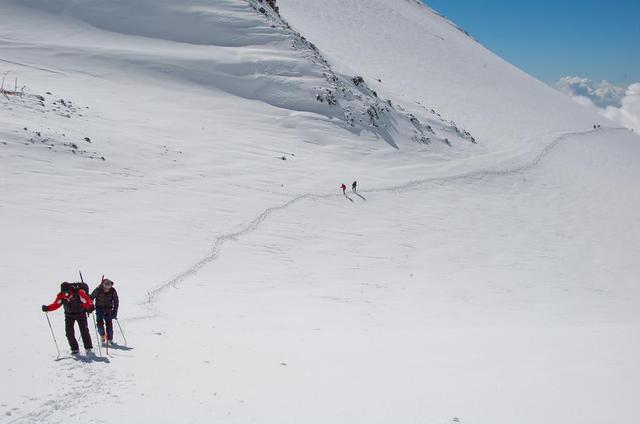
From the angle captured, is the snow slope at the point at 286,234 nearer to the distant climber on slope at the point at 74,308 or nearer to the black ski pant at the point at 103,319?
the distant climber on slope at the point at 74,308

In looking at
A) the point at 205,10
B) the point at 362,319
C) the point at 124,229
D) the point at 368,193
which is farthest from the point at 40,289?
the point at 205,10

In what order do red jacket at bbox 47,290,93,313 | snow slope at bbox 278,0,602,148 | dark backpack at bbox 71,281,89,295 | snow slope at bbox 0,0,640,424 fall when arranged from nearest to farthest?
snow slope at bbox 0,0,640,424 → red jacket at bbox 47,290,93,313 → dark backpack at bbox 71,281,89,295 → snow slope at bbox 278,0,602,148

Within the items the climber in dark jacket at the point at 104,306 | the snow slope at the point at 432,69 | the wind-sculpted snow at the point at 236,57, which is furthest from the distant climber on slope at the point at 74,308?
the snow slope at the point at 432,69

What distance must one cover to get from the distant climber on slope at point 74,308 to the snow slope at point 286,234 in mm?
502

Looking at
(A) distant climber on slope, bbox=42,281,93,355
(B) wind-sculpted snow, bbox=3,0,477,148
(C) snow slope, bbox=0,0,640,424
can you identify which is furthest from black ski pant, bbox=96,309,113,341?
(B) wind-sculpted snow, bbox=3,0,477,148

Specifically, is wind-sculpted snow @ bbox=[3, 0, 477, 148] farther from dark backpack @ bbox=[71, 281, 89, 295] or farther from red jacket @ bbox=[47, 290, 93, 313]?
red jacket @ bbox=[47, 290, 93, 313]

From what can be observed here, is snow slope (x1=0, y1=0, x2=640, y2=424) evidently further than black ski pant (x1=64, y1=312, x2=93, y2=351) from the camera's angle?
No

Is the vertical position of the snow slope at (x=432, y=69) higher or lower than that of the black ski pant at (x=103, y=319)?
higher

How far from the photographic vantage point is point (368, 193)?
107 ft

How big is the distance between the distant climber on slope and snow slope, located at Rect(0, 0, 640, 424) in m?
0.50

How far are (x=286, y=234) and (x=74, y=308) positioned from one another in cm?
1531

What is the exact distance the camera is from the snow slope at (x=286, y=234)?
341 inches

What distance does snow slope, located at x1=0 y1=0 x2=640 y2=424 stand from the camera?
8.67 m

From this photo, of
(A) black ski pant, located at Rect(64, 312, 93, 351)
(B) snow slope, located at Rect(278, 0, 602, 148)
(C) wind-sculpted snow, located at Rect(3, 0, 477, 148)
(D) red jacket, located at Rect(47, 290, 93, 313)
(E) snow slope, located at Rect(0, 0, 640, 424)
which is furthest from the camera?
(B) snow slope, located at Rect(278, 0, 602, 148)
